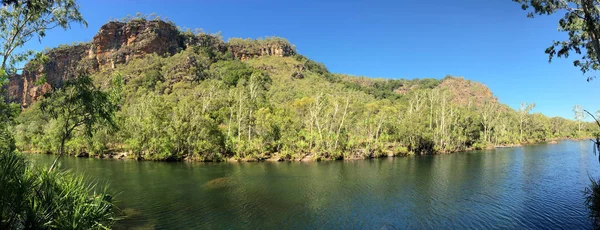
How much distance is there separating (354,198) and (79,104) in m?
22.6

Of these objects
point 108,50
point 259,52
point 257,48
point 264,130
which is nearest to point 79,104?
point 264,130

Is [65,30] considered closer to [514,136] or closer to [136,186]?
[136,186]

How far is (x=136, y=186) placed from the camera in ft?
108

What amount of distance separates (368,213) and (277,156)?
4051cm

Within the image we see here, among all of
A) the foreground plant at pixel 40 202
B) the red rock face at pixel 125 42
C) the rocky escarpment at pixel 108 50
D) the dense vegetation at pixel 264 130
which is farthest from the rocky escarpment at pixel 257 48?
the foreground plant at pixel 40 202

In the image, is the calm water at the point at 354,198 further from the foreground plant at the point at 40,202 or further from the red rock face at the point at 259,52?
the red rock face at the point at 259,52

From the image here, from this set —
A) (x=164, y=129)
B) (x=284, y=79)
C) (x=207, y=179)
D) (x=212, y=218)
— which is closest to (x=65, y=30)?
(x=212, y=218)

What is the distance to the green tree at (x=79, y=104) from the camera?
16969 millimetres

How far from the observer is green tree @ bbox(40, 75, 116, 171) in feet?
55.7

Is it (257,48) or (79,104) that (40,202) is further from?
(257,48)

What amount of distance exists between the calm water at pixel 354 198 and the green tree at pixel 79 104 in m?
7.19

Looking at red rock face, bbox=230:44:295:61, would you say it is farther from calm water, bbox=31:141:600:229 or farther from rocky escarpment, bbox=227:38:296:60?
calm water, bbox=31:141:600:229

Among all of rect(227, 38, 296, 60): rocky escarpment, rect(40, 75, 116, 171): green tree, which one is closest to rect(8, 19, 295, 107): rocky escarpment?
rect(227, 38, 296, 60): rocky escarpment

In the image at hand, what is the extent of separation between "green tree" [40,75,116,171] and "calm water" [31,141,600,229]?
23.6ft
